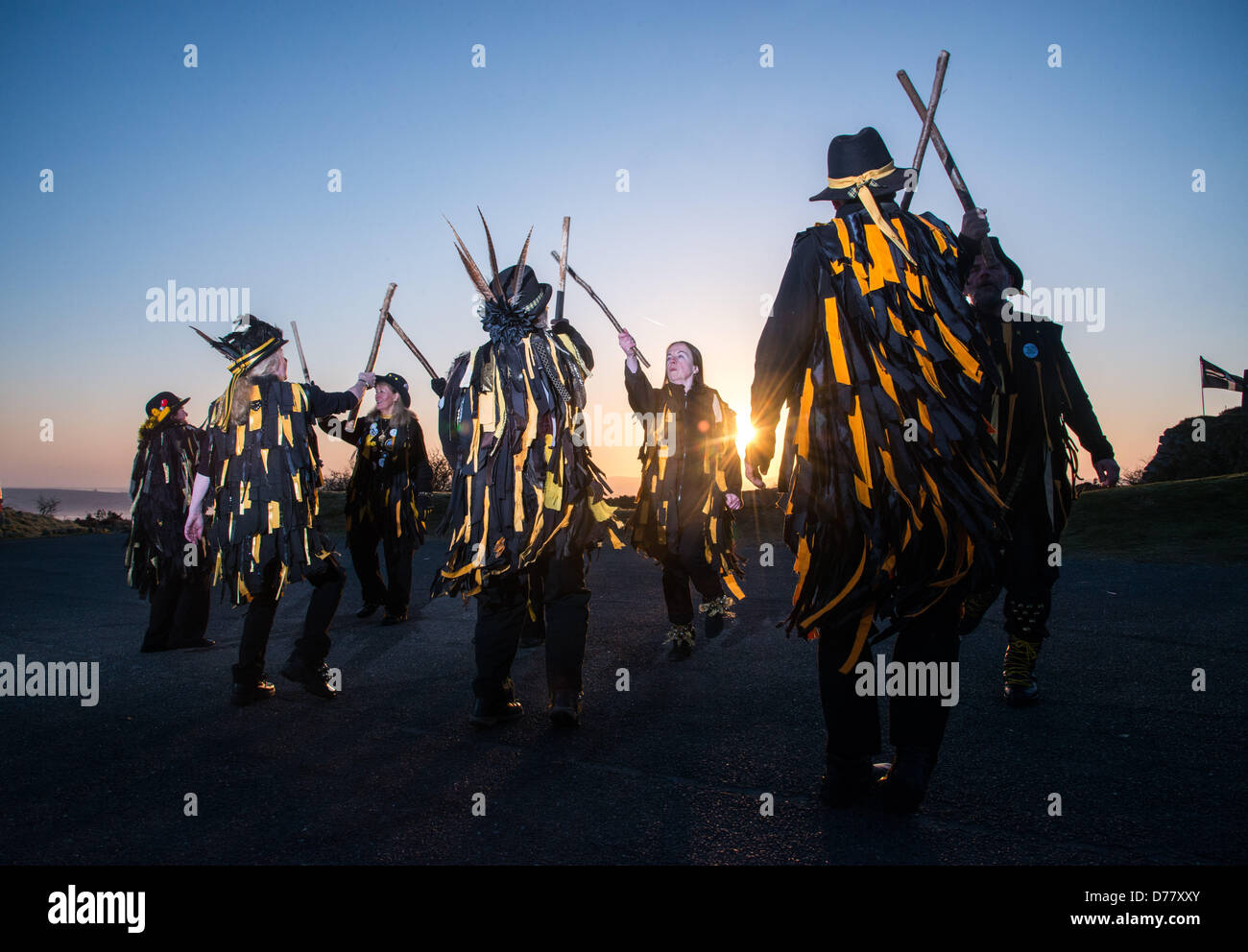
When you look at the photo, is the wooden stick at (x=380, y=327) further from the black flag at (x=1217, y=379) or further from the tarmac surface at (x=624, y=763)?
the black flag at (x=1217, y=379)

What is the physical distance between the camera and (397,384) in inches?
257

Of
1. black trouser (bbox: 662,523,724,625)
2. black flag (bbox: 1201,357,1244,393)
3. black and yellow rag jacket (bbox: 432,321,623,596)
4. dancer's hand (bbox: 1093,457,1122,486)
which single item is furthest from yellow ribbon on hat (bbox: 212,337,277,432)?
black flag (bbox: 1201,357,1244,393)

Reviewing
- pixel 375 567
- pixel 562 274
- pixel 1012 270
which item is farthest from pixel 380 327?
pixel 1012 270

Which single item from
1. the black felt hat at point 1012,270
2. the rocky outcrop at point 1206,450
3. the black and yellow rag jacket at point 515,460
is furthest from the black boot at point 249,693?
the rocky outcrop at point 1206,450

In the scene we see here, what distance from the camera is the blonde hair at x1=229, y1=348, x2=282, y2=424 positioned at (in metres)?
4.29

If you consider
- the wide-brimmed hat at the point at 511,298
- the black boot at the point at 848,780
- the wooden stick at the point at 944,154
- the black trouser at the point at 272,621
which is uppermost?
the wooden stick at the point at 944,154

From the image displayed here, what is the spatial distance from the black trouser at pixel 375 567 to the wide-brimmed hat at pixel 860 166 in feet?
14.6

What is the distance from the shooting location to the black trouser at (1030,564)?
379 cm

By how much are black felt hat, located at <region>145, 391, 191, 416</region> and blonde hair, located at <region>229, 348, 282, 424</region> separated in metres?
1.93

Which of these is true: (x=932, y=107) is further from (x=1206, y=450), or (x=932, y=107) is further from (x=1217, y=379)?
(x=1217, y=379)

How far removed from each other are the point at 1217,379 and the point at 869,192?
2015cm
